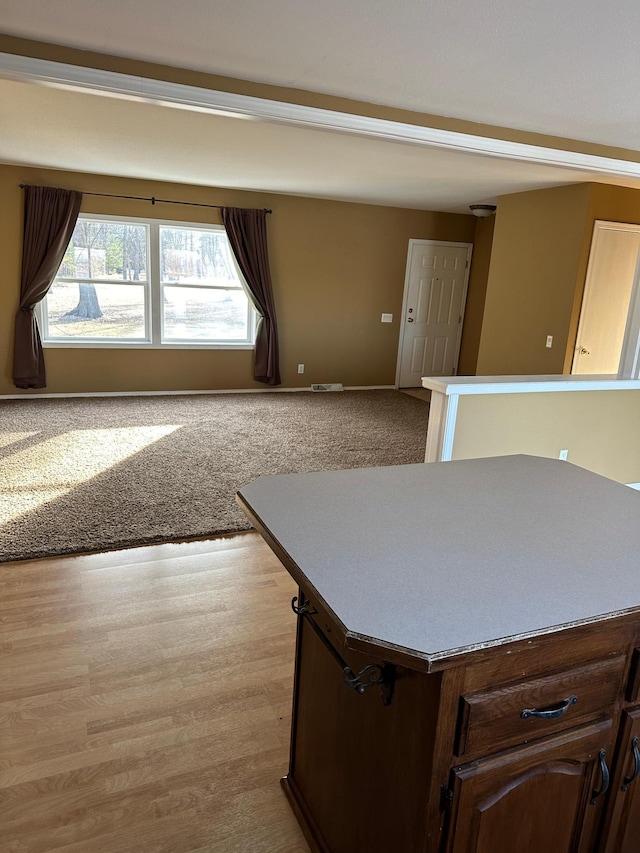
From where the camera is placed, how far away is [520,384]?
12.0 ft

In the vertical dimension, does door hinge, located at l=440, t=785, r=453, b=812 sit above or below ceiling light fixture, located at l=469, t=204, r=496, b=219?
below

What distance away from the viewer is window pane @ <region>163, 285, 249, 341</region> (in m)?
6.87

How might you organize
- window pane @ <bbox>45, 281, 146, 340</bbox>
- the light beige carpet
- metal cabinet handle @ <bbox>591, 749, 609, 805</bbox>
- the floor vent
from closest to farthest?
metal cabinet handle @ <bbox>591, 749, 609, 805</bbox>, the light beige carpet, window pane @ <bbox>45, 281, 146, 340</bbox>, the floor vent

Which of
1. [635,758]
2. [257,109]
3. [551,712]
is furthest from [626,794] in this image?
[257,109]

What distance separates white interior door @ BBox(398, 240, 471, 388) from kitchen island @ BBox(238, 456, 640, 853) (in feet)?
21.7

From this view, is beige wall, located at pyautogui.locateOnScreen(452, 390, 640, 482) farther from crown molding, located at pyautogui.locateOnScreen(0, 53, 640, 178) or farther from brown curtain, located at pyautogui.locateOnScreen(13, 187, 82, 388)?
brown curtain, located at pyautogui.locateOnScreen(13, 187, 82, 388)

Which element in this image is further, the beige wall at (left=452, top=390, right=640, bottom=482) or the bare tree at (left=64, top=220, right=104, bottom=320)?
the bare tree at (left=64, top=220, right=104, bottom=320)

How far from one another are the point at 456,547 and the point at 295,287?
6328 mm

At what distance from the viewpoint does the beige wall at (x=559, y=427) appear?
361cm

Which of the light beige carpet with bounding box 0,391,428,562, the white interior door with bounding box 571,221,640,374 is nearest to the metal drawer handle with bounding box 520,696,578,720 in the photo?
the light beige carpet with bounding box 0,391,428,562

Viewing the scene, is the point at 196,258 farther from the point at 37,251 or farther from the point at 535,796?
the point at 535,796

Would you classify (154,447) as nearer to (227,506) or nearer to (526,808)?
(227,506)

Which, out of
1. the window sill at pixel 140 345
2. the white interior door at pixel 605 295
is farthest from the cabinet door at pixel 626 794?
the window sill at pixel 140 345

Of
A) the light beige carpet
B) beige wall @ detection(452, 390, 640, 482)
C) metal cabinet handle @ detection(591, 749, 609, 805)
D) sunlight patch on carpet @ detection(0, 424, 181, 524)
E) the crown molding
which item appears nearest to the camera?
metal cabinet handle @ detection(591, 749, 609, 805)
